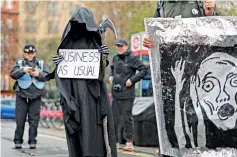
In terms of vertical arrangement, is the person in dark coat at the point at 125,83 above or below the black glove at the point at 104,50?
below

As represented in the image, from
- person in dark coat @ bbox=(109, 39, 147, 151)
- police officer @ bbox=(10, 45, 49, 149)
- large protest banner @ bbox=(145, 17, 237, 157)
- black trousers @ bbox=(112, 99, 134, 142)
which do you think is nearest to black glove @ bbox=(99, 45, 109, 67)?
large protest banner @ bbox=(145, 17, 237, 157)

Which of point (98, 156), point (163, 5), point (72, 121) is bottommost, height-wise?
point (98, 156)

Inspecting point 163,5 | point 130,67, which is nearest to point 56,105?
point 130,67

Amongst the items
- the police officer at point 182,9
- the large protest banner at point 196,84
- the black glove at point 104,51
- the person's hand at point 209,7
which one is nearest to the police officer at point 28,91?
the police officer at point 182,9

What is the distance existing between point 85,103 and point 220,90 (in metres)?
1.45

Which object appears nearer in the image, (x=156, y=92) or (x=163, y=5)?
(x=156, y=92)

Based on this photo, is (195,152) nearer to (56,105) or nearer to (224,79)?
(224,79)

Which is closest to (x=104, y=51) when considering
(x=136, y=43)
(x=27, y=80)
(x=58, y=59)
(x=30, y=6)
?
(x=58, y=59)

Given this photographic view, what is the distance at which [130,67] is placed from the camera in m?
9.67

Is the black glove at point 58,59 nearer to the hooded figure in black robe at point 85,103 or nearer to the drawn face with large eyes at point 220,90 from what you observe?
the hooded figure in black robe at point 85,103

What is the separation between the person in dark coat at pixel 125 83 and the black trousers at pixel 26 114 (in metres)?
1.39

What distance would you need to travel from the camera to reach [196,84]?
579 centimetres

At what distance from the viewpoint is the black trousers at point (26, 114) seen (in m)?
9.62

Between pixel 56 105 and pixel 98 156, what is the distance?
16.3 meters
